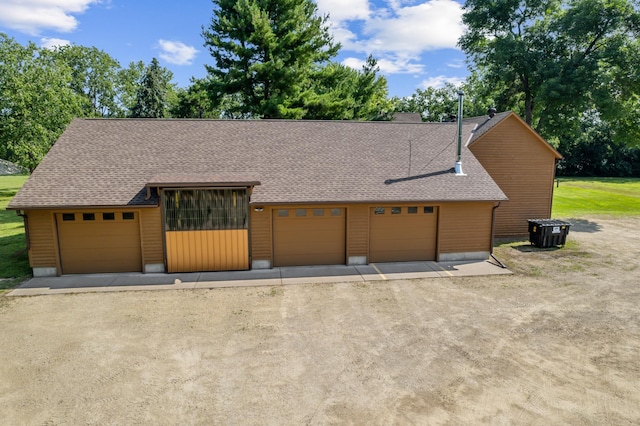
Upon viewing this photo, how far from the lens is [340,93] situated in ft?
92.1

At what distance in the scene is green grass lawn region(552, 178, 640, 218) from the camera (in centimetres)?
2706

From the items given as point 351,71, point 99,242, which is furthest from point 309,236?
point 351,71

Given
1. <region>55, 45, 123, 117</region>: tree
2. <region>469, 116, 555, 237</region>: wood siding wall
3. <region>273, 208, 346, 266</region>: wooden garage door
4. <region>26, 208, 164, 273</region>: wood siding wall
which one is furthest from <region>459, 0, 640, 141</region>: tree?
<region>55, 45, 123, 117</region>: tree

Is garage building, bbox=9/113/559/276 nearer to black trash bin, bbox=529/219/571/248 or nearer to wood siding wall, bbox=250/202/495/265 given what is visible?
wood siding wall, bbox=250/202/495/265

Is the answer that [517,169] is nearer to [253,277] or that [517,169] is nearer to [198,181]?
[253,277]

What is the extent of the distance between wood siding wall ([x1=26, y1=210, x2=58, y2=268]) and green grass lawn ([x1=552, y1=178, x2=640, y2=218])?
26763 mm

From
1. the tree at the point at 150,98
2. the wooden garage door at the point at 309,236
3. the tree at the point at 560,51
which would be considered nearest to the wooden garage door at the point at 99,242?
the wooden garage door at the point at 309,236

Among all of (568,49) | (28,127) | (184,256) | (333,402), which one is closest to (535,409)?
(333,402)

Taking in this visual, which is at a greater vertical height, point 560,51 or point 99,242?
point 560,51

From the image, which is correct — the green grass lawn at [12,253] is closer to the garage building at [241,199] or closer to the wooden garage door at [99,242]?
the garage building at [241,199]

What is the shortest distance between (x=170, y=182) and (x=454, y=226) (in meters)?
9.92

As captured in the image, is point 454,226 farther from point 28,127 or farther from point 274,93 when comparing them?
point 28,127

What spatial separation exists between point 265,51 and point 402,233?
57.1ft

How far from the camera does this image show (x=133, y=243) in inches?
503
